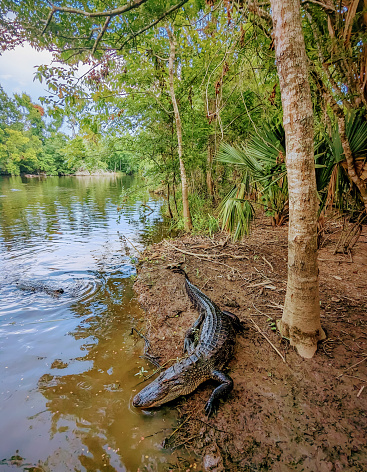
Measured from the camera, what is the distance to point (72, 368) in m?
2.97

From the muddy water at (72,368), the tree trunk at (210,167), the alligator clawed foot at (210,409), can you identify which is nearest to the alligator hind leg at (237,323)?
the alligator clawed foot at (210,409)

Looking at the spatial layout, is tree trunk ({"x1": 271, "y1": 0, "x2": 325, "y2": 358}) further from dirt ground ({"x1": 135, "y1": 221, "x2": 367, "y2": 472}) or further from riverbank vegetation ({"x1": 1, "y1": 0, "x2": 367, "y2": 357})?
dirt ground ({"x1": 135, "y1": 221, "x2": 367, "y2": 472})

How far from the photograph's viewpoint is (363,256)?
4.56 metres

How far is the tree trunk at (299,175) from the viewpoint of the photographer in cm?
207

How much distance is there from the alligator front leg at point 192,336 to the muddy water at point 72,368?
55 centimetres

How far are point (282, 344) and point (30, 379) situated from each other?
2.95 metres

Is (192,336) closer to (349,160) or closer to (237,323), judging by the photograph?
(237,323)

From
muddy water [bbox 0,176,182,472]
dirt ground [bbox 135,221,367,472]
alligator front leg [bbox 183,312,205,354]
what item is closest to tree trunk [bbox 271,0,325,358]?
dirt ground [bbox 135,221,367,472]

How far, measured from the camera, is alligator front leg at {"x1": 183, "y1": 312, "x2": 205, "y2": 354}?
9.90 feet

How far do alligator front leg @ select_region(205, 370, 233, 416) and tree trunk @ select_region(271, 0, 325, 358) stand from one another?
0.84 meters

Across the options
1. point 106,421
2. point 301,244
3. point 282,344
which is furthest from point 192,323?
point 301,244

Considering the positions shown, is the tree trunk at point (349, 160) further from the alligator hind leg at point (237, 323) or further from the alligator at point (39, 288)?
the alligator at point (39, 288)

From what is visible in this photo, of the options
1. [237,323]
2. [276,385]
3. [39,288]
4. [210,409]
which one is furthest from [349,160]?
[39,288]

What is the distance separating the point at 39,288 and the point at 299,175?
528cm
